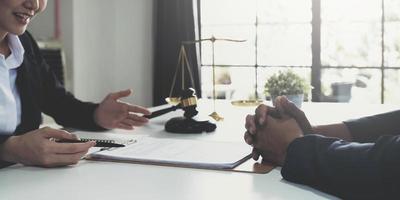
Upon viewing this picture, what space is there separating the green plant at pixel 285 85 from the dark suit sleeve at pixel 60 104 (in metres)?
0.79

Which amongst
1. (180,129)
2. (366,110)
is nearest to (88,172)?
(180,129)

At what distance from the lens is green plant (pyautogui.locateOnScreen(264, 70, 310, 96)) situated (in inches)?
82.0

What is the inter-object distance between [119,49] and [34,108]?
3.29 m

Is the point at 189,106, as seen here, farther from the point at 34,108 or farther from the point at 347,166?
the point at 347,166

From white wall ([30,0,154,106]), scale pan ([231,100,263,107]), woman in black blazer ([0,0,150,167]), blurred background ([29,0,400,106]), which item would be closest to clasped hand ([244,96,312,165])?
woman in black blazer ([0,0,150,167])

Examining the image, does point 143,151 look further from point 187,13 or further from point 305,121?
point 187,13

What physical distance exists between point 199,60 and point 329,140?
354cm

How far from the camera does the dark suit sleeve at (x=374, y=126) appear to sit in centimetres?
121

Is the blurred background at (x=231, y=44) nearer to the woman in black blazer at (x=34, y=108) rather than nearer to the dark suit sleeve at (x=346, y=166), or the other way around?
the woman in black blazer at (x=34, y=108)

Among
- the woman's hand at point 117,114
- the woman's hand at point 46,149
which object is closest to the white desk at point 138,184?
the woman's hand at point 46,149

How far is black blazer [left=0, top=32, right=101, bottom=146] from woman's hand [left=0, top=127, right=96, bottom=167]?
11.3 inches

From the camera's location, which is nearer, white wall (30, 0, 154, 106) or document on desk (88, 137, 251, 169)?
document on desk (88, 137, 251, 169)

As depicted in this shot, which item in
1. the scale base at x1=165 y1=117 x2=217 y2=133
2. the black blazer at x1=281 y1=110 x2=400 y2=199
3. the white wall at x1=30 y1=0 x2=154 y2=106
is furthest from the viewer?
the white wall at x1=30 y1=0 x2=154 y2=106

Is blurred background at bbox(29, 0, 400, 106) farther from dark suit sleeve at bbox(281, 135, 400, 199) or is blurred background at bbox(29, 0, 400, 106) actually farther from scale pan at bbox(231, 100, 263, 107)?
dark suit sleeve at bbox(281, 135, 400, 199)
